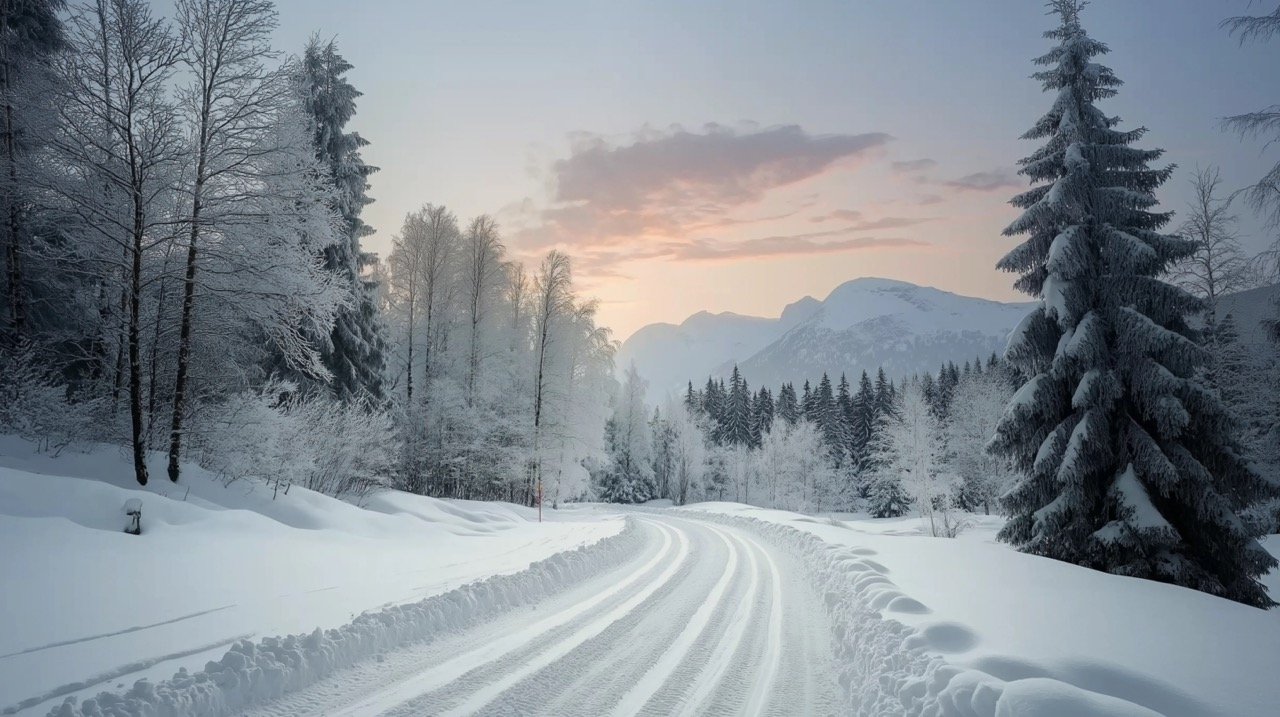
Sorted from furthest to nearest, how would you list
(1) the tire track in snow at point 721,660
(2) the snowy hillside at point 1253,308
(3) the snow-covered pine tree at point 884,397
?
(3) the snow-covered pine tree at point 884,397 < (2) the snowy hillside at point 1253,308 < (1) the tire track in snow at point 721,660

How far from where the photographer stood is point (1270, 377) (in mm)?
22703

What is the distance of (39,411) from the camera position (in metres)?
11.2

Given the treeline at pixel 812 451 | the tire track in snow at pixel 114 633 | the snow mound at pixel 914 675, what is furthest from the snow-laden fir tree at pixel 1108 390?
the treeline at pixel 812 451

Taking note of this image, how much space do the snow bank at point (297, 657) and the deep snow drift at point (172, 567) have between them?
0.73 ft

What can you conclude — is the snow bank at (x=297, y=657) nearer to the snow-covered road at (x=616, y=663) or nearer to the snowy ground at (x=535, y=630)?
the snowy ground at (x=535, y=630)

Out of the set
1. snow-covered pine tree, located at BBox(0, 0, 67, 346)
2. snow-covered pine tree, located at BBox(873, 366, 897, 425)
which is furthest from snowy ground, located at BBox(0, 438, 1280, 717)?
snow-covered pine tree, located at BBox(873, 366, 897, 425)

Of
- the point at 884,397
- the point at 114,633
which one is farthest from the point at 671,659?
the point at 884,397

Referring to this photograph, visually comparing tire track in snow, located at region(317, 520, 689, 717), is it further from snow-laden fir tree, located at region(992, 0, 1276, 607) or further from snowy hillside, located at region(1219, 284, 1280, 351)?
snowy hillside, located at region(1219, 284, 1280, 351)

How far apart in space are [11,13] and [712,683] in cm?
2383

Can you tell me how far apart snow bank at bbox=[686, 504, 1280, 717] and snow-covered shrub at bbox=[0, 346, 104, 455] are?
1500 centimetres

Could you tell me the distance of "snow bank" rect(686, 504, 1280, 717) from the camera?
4.08m

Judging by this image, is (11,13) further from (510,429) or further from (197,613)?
(510,429)

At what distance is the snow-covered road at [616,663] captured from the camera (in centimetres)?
484

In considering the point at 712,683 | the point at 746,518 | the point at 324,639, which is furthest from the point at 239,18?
the point at 746,518
